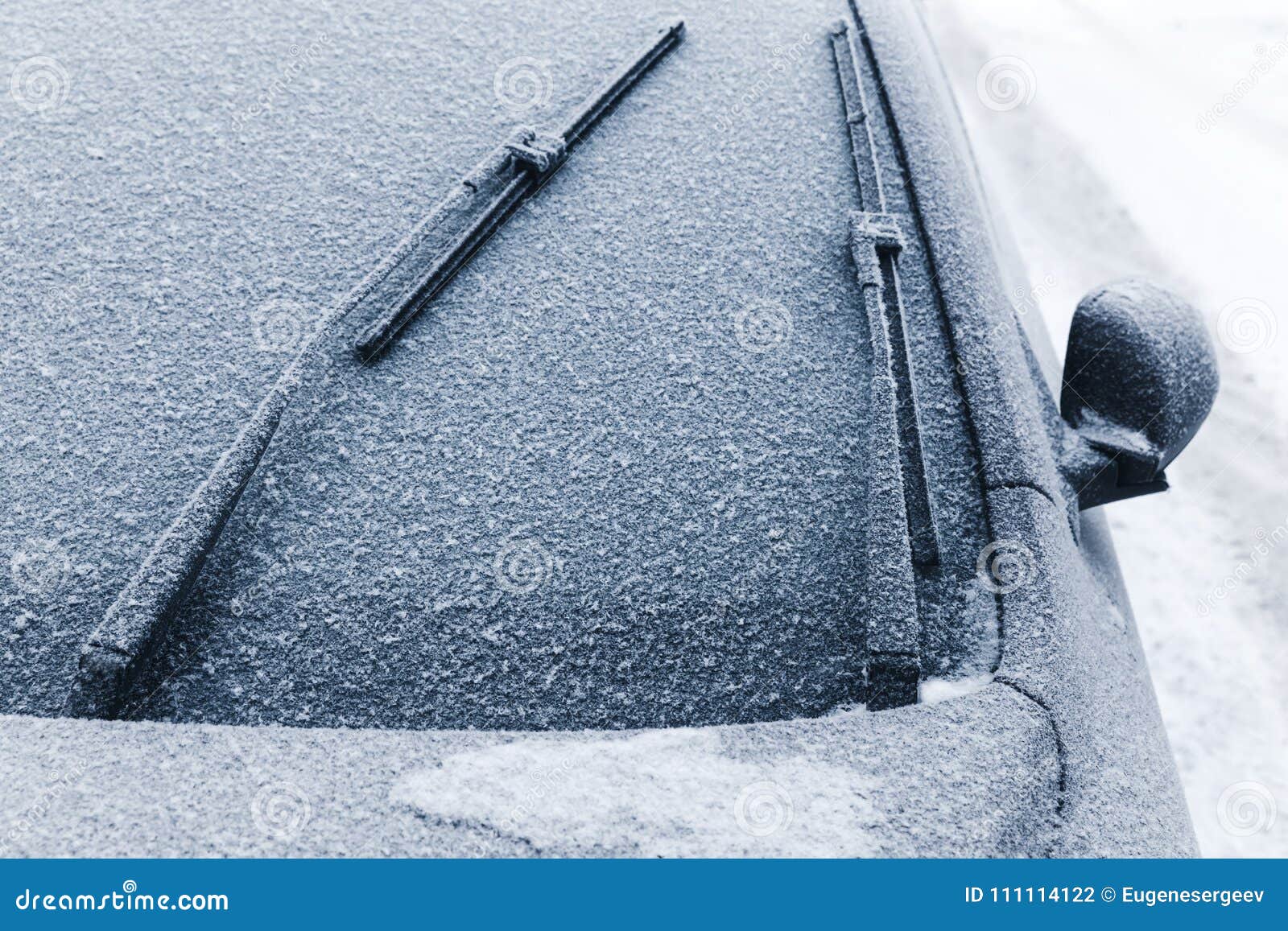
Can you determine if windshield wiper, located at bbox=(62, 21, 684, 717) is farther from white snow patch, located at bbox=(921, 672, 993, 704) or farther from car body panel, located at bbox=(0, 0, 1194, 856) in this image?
white snow patch, located at bbox=(921, 672, 993, 704)

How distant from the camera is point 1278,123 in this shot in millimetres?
4891

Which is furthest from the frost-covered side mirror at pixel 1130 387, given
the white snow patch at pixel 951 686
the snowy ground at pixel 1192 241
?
the snowy ground at pixel 1192 241

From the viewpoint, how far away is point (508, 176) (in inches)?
58.7

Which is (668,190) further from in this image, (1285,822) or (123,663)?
(1285,822)

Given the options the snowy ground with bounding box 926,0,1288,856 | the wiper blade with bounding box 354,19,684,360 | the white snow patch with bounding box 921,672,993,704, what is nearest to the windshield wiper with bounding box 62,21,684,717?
the wiper blade with bounding box 354,19,684,360

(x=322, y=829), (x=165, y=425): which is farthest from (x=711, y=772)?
(x=165, y=425)

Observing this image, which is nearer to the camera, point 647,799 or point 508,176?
point 647,799

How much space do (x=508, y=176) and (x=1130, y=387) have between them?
917mm

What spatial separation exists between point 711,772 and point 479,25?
130 cm

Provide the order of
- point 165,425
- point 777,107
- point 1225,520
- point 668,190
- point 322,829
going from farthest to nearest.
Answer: point 1225,520 → point 777,107 → point 668,190 → point 165,425 → point 322,829

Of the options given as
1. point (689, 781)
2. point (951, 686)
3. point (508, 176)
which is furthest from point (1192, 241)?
point (689, 781)

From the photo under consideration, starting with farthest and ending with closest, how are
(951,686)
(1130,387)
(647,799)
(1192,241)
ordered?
(1192,241) → (1130,387) → (951,686) → (647,799)

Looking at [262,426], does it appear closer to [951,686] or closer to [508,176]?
[508,176]

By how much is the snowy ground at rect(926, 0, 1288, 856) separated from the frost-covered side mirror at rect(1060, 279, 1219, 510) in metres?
1.07
